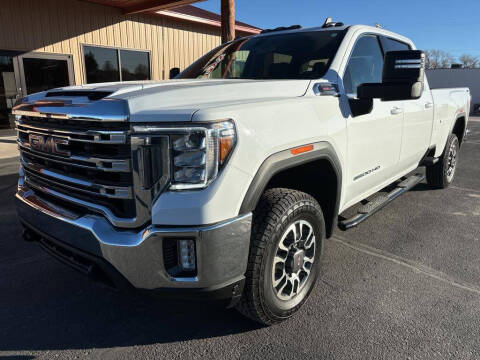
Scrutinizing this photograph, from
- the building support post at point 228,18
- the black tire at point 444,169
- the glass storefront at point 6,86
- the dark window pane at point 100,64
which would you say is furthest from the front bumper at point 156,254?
the dark window pane at point 100,64

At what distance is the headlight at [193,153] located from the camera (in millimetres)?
1796

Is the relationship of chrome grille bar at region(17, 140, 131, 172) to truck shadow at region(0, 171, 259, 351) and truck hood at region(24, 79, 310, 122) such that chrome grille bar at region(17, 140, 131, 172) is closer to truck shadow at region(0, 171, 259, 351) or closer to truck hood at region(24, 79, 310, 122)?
truck hood at region(24, 79, 310, 122)

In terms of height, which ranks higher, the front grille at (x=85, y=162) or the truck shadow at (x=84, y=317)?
the front grille at (x=85, y=162)

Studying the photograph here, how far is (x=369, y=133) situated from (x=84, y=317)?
2.51m

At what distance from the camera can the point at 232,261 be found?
1940 millimetres

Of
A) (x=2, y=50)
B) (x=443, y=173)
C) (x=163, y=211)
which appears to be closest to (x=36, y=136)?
(x=163, y=211)

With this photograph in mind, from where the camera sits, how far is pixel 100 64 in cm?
1128

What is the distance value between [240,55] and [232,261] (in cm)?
242

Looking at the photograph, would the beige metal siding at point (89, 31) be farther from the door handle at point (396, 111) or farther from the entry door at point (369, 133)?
the door handle at point (396, 111)

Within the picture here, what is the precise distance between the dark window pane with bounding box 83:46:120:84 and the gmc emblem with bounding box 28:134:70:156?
9.61 meters

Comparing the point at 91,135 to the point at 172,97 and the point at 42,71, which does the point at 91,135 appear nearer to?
the point at 172,97

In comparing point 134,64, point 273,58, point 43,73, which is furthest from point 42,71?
point 273,58

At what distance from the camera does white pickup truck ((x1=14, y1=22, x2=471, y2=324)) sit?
1814 mm

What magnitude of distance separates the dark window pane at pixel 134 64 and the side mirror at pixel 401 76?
421 inches
